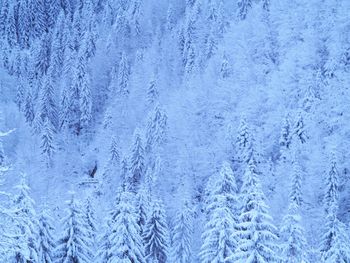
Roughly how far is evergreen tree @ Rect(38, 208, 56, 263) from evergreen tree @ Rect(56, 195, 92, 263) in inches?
33.6

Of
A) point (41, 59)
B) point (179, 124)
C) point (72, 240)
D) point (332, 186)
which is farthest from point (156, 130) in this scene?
point (41, 59)

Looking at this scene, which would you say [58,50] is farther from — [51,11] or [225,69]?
[225,69]

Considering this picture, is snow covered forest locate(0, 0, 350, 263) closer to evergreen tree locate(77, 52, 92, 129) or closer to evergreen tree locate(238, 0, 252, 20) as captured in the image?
evergreen tree locate(77, 52, 92, 129)

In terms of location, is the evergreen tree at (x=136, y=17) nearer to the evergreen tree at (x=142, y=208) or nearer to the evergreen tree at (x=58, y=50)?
the evergreen tree at (x=58, y=50)

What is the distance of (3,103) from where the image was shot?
279 ft

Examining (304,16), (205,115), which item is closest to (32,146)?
(205,115)

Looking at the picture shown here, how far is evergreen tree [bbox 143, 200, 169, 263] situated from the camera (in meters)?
30.6

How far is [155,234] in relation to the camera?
30781mm

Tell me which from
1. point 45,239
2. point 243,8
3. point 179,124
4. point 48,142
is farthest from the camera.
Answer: point 243,8

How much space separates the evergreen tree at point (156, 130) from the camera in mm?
61719

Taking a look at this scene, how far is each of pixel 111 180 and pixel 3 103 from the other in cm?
4048

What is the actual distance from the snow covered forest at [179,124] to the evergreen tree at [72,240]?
0.29 ft

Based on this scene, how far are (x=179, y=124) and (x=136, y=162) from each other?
43.5 ft

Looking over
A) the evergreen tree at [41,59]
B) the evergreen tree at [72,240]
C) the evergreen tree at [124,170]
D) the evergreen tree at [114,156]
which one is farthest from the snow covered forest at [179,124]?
the evergreen tree at [124,170]
